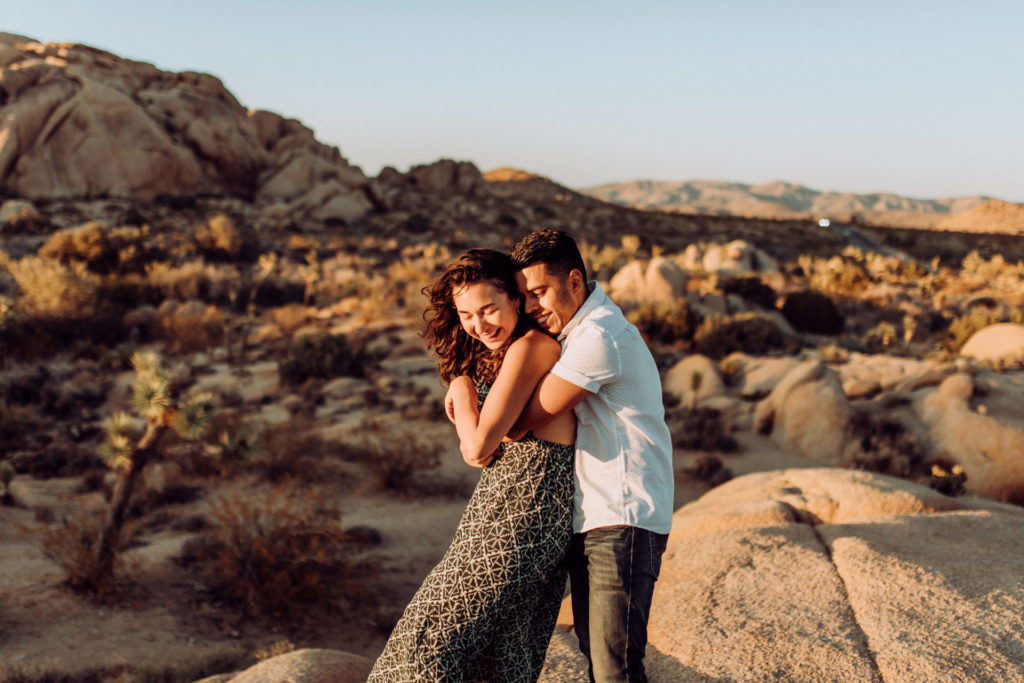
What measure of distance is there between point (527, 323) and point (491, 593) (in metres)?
0.96

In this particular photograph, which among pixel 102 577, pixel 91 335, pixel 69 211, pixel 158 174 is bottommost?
pixel 102 577

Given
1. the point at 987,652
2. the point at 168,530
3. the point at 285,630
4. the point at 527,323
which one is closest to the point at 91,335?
the point at 168,530

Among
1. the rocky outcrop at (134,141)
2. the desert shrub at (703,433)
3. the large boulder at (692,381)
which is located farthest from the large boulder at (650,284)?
the rocky outcrop at (134,141)

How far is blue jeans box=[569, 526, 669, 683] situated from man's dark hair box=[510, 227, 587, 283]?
3.08ft

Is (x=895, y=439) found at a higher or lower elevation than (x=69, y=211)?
lower

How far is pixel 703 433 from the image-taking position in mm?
10016

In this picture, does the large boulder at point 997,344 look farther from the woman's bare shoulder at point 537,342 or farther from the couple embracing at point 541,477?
the woman's bare shoulder at point 537,342

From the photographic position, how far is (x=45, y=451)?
902 cm

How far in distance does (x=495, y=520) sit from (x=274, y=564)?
4617mm

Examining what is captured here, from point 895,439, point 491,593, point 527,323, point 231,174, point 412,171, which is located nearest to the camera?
point 491,593

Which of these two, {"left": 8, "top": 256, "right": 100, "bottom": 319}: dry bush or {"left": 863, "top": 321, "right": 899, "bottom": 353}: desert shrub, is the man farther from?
{"left": 8, "top": 256, "right": 100, "bottom": 319}: dry bush

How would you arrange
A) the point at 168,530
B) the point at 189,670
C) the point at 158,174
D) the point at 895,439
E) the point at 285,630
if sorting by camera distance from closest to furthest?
the point at 189,670, the point at 285,630, the point at 168,530, the point at 895,439, the point at 158,174

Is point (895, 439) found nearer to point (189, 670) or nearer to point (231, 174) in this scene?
point (189, 670)

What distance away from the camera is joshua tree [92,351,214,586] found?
218 inches
